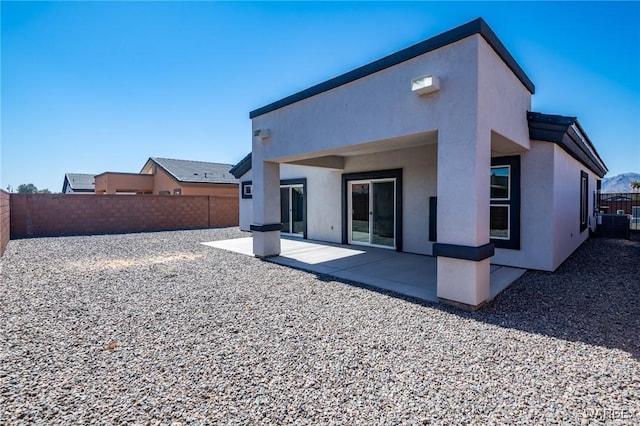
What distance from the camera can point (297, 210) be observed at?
13.8 m

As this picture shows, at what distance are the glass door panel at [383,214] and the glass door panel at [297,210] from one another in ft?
12.8

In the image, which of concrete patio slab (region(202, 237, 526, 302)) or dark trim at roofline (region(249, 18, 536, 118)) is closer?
dark trim at roofline (region(249, 18, 536, 118))

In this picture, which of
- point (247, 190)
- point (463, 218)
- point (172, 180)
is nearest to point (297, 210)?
point (247, 190)

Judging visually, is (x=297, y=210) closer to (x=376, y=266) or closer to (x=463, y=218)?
(x=376, y=266)

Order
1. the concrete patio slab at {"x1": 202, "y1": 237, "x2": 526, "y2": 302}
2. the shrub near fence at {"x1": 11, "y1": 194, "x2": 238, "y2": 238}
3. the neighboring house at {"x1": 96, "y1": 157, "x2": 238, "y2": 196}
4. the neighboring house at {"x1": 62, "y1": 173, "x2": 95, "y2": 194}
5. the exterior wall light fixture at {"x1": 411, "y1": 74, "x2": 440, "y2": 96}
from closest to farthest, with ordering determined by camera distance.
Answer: the exterior wall light fixture at {"x1": 411, "y1": 74, "x2": 440, "y2": 96} → the concrete patio slab at {"x1": 202, "y1": 237, "x2": 526, "y2": 302} → the shrub near fence at {"x1": 11, "y1": 194, "x2": 238, "y2": 238} → the neighboring house at {"x1": 96, "y1": 157, "x2": 238, "y2": 196} → the neighboring house at {"x1": 62, "y1": 173, "x2": 95, "y2": 194}

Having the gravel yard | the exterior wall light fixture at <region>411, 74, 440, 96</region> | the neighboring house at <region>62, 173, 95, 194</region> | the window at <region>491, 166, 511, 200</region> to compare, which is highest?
the neighboring house at <region>62, 173, 95, 194</region>

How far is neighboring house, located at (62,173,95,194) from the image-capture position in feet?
A: 108

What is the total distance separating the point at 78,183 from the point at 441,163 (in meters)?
40.6

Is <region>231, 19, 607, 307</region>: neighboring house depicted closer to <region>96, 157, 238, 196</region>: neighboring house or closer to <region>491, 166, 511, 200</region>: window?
<region>491, 166, 511, 200</region>: window

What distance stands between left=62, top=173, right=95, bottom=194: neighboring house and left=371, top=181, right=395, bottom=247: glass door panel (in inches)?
1368

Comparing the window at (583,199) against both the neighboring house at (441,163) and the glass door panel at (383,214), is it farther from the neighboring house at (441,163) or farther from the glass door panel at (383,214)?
the glass door panel at (383,214)

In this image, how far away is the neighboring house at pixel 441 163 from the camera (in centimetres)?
478

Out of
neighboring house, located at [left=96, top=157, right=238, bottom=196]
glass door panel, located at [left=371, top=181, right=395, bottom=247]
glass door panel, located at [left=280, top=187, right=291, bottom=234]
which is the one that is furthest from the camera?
neighboring house, located at [left=96, top=157, right=238, bottom=196]

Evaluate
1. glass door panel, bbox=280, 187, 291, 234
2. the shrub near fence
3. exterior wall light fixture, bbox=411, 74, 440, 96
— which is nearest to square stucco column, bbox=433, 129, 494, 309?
exterior wall light fixture, bbox=411, 74, 440, 96
